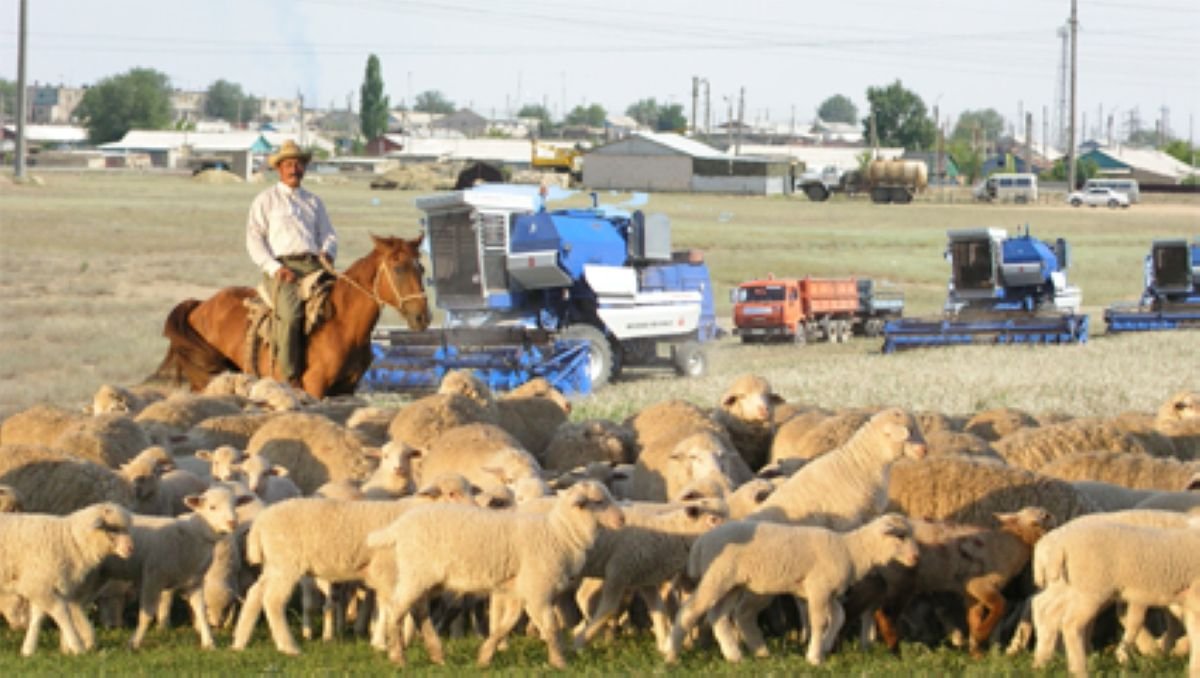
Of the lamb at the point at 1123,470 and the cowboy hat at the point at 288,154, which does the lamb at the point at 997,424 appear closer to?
the lamb at the point at 1123,470

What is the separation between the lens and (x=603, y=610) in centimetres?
1105

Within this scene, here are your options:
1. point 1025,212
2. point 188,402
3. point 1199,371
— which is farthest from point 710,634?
point 1025,212

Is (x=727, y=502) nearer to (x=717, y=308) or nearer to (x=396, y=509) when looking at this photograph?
(x=396, y=509)

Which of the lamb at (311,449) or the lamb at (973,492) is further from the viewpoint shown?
the lamb at (311,449)

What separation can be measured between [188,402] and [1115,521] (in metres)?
8.15

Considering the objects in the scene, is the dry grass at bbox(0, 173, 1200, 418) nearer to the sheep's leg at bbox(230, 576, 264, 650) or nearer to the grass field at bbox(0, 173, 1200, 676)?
the grass field at bbox(0, 173, 1200, 676)

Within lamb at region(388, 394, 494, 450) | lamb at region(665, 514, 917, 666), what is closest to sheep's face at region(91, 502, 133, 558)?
lamb at region(665, 514, 917, 666)

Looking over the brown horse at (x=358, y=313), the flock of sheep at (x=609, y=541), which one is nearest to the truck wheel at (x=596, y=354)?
the brown horse at (x=358, y=313)

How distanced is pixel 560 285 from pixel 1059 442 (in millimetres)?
18397

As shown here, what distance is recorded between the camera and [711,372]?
34750 mm

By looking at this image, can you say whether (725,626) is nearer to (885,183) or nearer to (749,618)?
(749,618)

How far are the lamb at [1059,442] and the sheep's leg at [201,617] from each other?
18.6ft

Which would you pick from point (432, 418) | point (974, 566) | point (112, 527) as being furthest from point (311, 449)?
point (974, 566)

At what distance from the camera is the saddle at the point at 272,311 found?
20125mm
